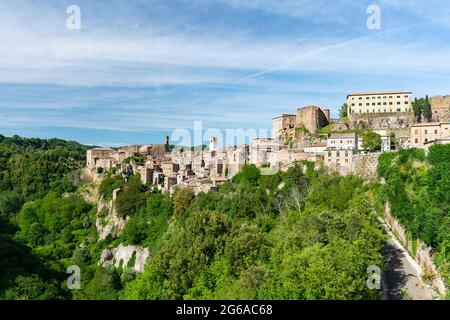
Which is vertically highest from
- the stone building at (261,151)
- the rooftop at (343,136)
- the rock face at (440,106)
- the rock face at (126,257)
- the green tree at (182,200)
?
the rock face at (440,106)

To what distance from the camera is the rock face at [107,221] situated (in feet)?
192

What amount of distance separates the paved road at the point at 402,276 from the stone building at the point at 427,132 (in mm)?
17755

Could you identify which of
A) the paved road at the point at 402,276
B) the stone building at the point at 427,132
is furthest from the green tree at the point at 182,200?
the paved road at the point at 402,276

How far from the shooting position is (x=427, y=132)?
153ft

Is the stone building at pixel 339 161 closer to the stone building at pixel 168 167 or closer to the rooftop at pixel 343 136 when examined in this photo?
the rooftop at pixel 343 136

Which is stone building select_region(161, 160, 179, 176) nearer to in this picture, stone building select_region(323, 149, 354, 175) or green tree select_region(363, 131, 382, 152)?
stone building select_region(323, 149, 354, 175)

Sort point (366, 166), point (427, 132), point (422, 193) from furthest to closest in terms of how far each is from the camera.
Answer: point (427, 132) < point (366, 166) < point (422, 193)

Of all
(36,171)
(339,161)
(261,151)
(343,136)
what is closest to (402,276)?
(339,161)

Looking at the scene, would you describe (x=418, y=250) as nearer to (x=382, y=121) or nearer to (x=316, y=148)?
(x=316, y=148)

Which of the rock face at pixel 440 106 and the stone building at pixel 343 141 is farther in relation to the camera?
the rock face at pixel 440 106

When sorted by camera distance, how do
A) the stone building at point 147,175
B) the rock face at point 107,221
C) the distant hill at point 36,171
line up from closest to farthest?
the rock face at point 107,221 → the stone building at point 147,175 → the distant hill at point 36,171

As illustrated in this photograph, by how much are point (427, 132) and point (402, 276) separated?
24.0m

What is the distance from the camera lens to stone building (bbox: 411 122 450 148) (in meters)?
44.5
